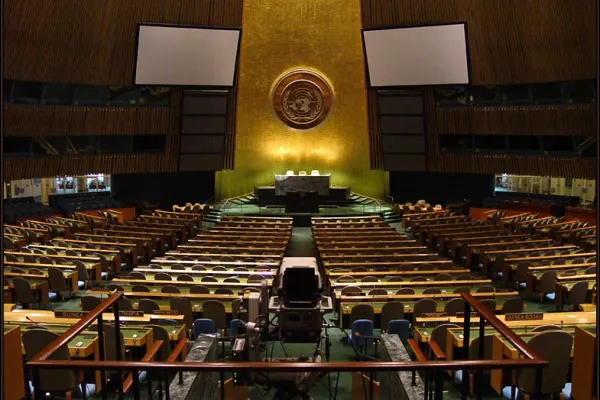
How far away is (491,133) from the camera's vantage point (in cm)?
2311

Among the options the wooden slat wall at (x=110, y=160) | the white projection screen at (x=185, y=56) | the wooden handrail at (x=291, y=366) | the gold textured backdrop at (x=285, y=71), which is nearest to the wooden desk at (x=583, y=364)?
the wooden handrail at (x=291, y=366)

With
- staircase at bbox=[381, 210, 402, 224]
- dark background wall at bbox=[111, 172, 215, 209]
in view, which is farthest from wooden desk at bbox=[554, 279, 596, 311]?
dark background wall at bbox=[111, 172, 215, 209]

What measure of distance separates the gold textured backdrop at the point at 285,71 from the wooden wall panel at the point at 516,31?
4.04 metres

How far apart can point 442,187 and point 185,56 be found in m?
13.8

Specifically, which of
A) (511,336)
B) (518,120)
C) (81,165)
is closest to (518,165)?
(518,120)

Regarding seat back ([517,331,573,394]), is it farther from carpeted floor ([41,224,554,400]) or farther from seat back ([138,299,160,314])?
seat back ([138,299,160,314])

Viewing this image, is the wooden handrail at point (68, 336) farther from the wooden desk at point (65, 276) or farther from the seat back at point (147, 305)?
the wooden desk at point (65, 276)

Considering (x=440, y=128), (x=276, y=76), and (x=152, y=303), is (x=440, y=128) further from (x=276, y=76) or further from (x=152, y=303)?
(x=152, y=303)

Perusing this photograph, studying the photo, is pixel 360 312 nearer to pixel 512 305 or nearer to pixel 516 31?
pixel 512 305

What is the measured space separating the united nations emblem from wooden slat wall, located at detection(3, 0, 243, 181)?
515 cm

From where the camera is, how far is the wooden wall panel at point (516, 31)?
63.6 ft

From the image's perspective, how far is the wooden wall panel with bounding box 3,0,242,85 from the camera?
19297 millimetres

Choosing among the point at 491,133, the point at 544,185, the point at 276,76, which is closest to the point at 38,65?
the point at 276,76

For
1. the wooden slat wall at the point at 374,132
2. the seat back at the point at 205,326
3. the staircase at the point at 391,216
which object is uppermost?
the wooden slat wall at the point at 374,132
